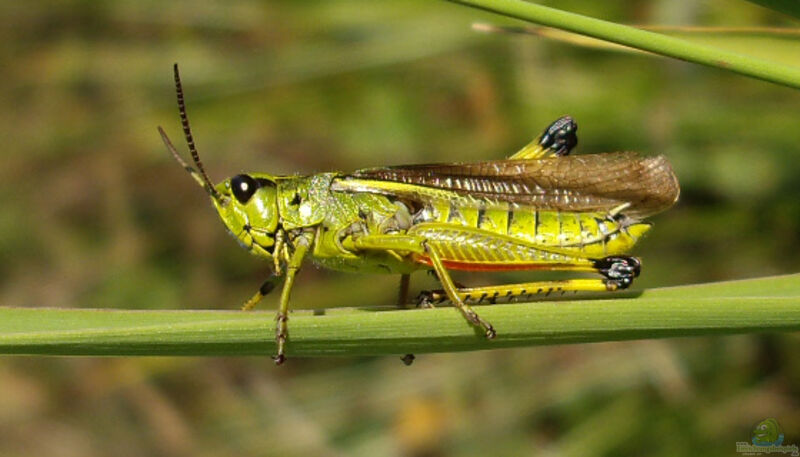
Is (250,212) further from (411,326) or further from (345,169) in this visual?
(345,169)

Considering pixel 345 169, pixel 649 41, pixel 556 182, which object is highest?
pixel 649 41

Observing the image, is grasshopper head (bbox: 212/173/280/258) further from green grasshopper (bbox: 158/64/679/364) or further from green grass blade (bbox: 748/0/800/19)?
green grass blade (bbox: 748/0/800/19)

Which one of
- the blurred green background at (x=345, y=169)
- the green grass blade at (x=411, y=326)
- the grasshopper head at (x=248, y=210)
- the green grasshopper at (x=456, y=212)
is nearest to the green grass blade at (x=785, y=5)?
the green grass blade at (x=411, y=326)

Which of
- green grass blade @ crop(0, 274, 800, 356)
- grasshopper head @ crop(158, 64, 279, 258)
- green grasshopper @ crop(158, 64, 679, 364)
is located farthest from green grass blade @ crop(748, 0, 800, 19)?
grasshopper head @ crop(158, 64, 279, 258)

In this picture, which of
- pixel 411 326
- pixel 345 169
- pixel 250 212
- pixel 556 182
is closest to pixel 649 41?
pixel 411 326

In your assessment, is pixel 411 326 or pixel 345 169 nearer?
pixel 411 326

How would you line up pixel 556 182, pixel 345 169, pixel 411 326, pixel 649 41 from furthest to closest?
pixel 345 169
pixel 556 182
pixel 411 326
pixel 649 41

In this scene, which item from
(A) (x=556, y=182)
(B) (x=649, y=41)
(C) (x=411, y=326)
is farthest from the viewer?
(A) (x=556, y=182)

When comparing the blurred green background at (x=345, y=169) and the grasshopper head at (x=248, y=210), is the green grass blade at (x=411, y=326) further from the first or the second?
the blurred green background at (x=345, y=169)
